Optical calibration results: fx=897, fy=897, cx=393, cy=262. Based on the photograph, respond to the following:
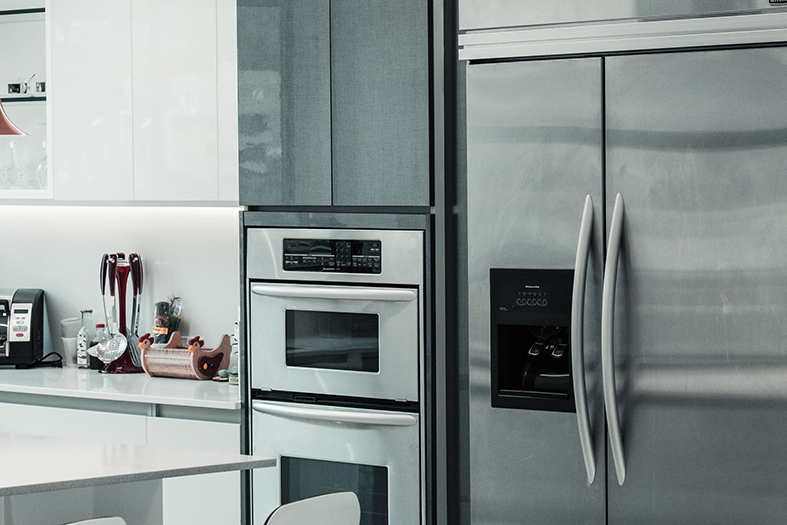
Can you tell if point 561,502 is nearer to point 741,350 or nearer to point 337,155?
point 741,350

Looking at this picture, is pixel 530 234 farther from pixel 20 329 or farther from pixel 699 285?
pixel 20 329

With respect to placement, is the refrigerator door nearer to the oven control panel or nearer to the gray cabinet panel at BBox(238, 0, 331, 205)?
the oven control panel

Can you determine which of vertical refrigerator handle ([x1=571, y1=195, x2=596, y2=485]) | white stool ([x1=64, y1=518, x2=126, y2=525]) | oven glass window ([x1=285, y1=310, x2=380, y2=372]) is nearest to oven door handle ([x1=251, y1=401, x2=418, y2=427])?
oven glass window ([x1=285, y1=310, x2=380, y2=372])

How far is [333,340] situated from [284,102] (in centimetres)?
78

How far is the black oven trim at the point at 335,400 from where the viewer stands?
2740 millimetres

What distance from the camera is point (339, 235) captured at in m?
2.81

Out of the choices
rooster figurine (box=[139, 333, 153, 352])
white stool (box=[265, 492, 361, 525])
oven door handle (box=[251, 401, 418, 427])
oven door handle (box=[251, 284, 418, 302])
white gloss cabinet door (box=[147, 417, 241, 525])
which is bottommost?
white gloss cabinet door (box=[147, 417, 241, 525])

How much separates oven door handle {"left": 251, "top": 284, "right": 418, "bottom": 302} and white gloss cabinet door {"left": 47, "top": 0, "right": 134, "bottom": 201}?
873mm

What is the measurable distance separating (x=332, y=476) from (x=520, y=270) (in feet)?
3.05

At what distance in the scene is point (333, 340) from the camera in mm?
2848

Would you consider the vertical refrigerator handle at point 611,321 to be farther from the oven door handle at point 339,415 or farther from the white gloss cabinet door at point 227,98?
the white gloss cabinet door at point 227,98

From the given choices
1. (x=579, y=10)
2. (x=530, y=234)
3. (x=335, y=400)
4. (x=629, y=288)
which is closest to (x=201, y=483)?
(x=335, y=400)

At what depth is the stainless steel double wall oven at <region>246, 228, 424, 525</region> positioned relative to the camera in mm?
2723

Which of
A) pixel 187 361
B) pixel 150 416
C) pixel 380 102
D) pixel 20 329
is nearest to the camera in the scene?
pixel 380 102
